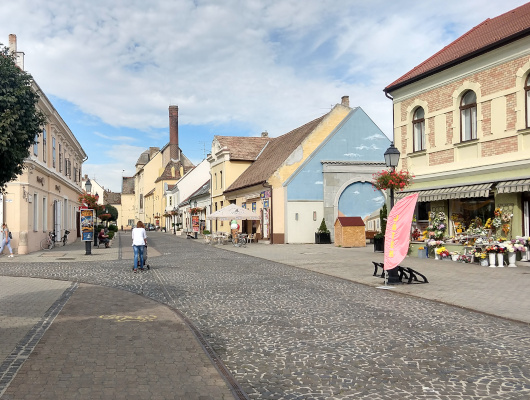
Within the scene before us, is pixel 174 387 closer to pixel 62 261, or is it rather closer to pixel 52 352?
pixel 52 352

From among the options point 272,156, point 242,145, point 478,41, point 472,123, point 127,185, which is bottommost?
point 472,123

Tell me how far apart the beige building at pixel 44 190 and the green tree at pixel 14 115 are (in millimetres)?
10021

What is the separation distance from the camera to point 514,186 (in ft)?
49.6

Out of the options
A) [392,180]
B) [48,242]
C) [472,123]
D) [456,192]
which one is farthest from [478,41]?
[48,242]

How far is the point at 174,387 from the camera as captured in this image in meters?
5.03

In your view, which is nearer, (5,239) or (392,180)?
(392,180)

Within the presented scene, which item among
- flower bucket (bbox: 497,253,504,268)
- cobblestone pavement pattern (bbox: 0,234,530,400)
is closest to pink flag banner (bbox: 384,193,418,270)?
cobblestone pavement pattern (bbox: 0,234,530,400)

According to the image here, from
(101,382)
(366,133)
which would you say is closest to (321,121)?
(366,133)

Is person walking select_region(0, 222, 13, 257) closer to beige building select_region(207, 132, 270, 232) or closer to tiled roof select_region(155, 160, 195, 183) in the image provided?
beige building select_region(207, 132, 270, 232)

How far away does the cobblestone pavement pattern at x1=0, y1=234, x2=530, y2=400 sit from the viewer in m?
5.07

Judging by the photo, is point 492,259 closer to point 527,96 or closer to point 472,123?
point 472,123

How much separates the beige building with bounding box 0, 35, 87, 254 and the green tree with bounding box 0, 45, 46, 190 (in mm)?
10021

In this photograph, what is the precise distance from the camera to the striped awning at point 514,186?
48.4ft

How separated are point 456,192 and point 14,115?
14415 mm
